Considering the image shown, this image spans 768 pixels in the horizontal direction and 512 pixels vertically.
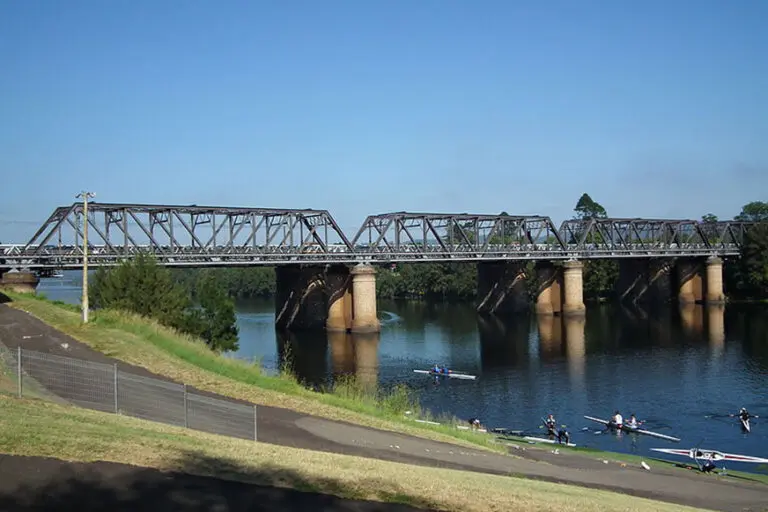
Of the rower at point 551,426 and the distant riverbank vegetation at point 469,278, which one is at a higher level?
the distant riverbank vegetation at point 469,278

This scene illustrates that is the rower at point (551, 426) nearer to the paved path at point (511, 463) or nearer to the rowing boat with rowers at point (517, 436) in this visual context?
the rowing boat with rowers at point (517, 436)

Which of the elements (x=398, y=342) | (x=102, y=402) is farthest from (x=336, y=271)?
(x=102, y=402)

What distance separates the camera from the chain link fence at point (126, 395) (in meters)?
20.0

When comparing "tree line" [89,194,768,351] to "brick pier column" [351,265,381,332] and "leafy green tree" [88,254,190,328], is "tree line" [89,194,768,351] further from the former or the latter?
"brick pier column" [351,265,381,332]

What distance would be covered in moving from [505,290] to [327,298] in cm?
3363

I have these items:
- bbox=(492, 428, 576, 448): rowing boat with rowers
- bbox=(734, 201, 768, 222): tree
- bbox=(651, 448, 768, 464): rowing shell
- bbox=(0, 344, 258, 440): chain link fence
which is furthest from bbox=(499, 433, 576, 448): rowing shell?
bbox=(734, 201, 768, 222): tree

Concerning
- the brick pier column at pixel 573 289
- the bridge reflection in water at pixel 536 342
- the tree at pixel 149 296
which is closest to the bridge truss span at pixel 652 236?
the brick pier column at pixel 573 289

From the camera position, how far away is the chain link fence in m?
20.0

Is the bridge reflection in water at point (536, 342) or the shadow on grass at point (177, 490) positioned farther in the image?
the bridge reflection in water at point (536, 342)

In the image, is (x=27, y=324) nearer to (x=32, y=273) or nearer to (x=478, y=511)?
(x=478, y=511)

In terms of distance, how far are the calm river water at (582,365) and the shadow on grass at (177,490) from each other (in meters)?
23.2

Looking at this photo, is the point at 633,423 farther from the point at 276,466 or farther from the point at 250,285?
the point at 250,285

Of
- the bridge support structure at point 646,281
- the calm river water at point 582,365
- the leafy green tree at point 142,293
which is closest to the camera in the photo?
the calm river water at point 582,365

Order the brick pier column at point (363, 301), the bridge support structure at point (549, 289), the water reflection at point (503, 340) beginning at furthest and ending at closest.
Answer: the bridge support structure at point (549, 289) < the brick pier column at point (363, 301) < the water reflection at point (503, 340)
